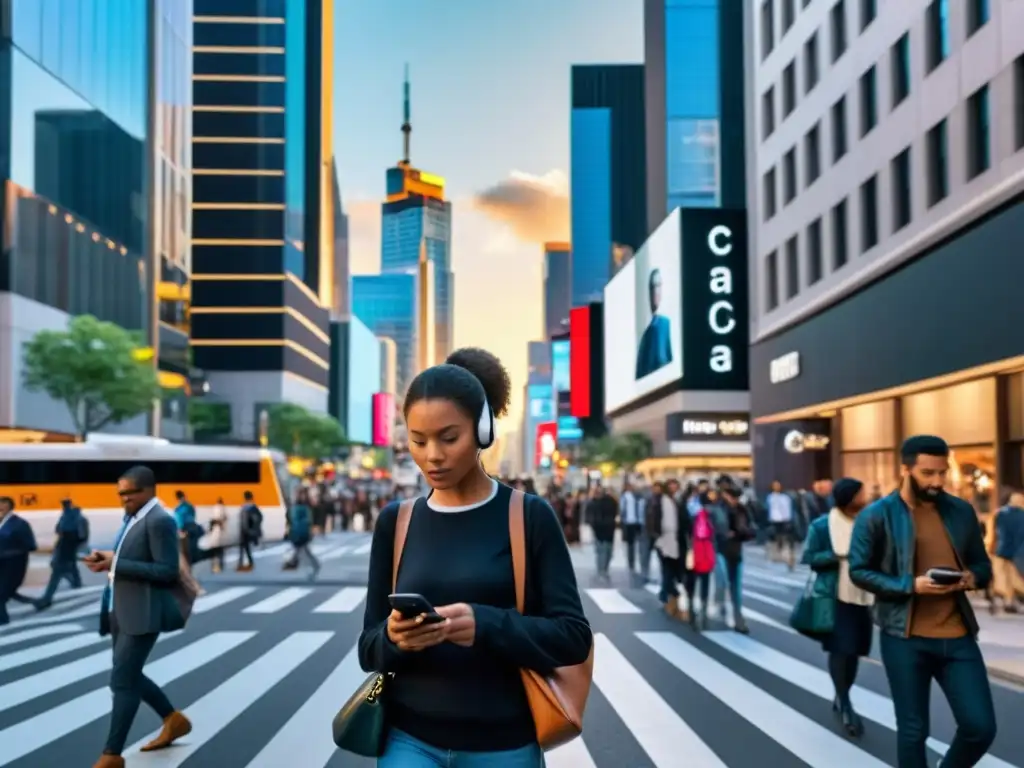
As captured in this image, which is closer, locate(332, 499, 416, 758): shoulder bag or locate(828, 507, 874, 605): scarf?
locate(332, 499, 416, 758): shoulder bag

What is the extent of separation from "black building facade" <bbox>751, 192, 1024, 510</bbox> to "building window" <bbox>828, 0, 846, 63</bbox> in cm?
710

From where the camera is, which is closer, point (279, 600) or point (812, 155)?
point (279, 600)

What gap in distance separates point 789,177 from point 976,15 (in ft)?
48.0

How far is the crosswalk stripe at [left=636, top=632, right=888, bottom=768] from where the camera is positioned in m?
7.44

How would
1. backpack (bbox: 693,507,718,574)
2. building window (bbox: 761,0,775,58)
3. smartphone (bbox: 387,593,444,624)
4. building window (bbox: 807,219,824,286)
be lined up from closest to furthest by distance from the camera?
1. smartphone (bbox: 387,593,444,624)
2. backpack (bbox: 693,507,718,574)
3. building window (bbox: 807,219,824,286)
4. building window (bbox: 761,0,775,58)

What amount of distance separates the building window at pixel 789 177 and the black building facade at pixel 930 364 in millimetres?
4222

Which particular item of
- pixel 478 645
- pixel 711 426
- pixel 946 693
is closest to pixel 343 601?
pixel 946 693

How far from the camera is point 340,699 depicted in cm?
967

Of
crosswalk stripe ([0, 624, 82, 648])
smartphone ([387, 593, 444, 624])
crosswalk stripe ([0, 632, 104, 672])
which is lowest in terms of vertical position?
crosswalk stripe ([0, 624, 82, 648])

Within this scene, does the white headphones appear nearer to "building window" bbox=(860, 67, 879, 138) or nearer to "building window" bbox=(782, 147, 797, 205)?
"building window" bbox=(860, 67, 879, 138)

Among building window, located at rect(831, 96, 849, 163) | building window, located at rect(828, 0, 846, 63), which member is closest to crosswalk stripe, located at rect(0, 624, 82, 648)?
building window, located at rect(831, 96, 849, 163)

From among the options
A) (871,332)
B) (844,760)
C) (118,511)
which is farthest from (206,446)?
(844,760)

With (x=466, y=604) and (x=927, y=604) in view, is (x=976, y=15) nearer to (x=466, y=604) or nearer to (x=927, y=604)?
(x=927, y=604)

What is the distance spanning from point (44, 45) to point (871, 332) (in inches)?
1698
